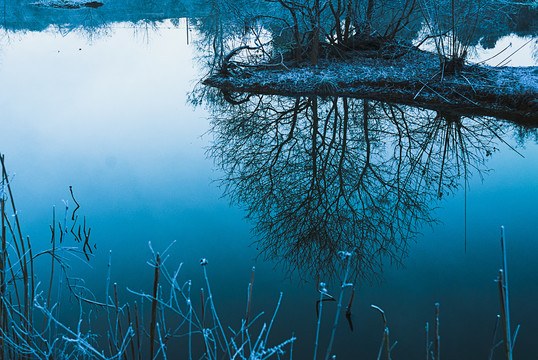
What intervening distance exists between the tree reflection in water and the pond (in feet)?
0.08

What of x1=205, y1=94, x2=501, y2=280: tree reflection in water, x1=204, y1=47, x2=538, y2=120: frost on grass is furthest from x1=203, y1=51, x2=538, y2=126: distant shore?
x1=205, y1=94, x2=501, y2=280: tree reflection in water

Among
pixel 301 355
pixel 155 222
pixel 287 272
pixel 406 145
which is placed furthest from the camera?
pixel 406 145

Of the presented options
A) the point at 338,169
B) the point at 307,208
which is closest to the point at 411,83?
the point at 338,169

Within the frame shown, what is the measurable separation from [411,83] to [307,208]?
4.70 meters

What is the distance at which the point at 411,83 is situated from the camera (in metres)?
8.77

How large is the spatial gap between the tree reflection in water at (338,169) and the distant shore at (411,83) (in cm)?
37

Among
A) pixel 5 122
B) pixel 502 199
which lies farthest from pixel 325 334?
pixel 5 122

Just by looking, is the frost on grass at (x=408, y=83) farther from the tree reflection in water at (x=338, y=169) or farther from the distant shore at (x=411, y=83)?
the tree reflection in water at (x=338, y=169)

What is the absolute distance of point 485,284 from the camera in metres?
3.75

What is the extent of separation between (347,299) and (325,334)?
42cm

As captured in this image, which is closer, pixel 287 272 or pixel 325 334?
pixel 325 334

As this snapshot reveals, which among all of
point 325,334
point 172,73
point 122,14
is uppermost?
point 122,14

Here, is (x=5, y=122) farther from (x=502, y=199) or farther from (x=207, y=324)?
(x=502, y=199)

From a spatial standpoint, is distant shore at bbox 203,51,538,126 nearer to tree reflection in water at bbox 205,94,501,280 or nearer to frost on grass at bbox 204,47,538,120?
frost on grass at bbox 204,47,538,120
